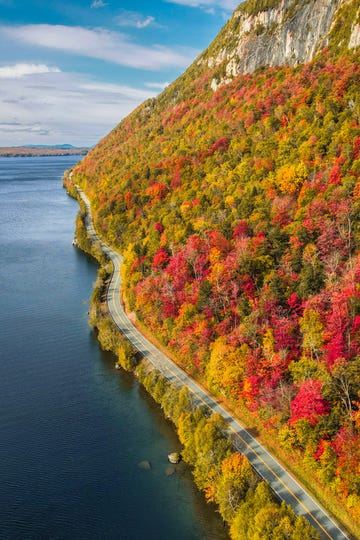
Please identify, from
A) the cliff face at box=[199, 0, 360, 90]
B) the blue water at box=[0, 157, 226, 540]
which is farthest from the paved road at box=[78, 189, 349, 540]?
the cliff face at box=[199, 0, 360, 90]

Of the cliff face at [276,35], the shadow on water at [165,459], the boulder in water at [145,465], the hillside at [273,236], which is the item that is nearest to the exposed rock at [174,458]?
the shadow on water at [165,459]

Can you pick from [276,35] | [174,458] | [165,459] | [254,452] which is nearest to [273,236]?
[254,452]

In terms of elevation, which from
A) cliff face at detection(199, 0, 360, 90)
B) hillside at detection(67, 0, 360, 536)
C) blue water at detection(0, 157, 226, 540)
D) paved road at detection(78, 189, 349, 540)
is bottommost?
blue water at detection(0, 157, 226, 540)

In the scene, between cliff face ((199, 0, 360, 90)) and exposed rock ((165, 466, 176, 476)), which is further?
cliff face ((199, 0, 360, 90))

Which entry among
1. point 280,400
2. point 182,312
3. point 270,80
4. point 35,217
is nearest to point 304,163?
point 182,312

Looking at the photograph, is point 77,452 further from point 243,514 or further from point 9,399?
point 243,514

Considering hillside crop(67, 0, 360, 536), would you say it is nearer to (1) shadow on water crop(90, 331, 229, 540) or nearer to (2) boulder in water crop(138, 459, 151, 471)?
(1) shadow on water crop(90, 331, 229, 540)
